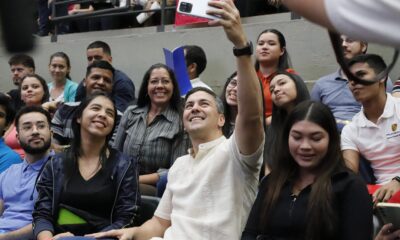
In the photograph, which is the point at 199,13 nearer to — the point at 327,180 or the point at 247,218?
the point at 327,180

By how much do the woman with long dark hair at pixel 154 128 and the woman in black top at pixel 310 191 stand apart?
4.63ft

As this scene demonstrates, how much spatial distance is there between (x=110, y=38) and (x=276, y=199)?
16.4 feet

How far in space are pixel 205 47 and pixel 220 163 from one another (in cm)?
359

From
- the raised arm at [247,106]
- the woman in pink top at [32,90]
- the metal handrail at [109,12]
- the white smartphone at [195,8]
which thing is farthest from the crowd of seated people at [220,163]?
the metal handrail at [109,12]

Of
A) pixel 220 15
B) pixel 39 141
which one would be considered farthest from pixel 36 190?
pixel 220 15

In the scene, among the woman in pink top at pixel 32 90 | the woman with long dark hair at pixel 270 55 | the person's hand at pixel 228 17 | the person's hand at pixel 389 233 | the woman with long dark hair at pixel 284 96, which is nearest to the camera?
the person's hand at pixel 228 17

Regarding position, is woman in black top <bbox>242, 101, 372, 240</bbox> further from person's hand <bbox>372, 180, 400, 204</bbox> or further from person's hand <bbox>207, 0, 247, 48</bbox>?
person's hand <bbox>207, 0, 247, 48</bbox>

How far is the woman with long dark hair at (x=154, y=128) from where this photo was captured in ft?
14.4

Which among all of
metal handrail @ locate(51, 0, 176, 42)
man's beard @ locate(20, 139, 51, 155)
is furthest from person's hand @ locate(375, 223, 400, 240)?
metal handrail @ locate(51, 0, 176, 42)

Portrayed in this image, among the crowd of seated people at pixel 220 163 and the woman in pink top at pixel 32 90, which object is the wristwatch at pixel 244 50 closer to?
the crowd of seated people at pixel 220 163

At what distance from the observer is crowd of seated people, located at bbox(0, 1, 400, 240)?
2.73m

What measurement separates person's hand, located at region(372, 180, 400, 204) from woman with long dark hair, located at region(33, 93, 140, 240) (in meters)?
1.27

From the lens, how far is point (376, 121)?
137 inches

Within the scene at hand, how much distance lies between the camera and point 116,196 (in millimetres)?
3676
